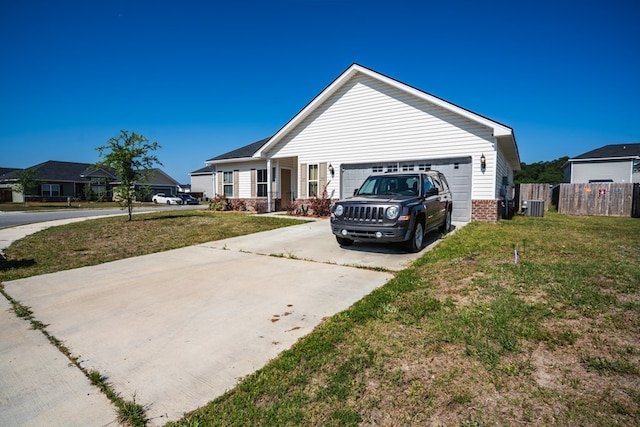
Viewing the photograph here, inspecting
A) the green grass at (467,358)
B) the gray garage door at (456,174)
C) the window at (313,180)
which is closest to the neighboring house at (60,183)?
the window at (313,180)

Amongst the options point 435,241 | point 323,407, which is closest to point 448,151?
point 435,241

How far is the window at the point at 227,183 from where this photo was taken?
791 inches

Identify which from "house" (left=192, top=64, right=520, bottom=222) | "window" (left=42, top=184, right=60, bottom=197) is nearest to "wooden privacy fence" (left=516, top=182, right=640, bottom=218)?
"house" (left=192, top=64, right=520, bottom=222)

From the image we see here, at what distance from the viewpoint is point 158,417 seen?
84.4 inches

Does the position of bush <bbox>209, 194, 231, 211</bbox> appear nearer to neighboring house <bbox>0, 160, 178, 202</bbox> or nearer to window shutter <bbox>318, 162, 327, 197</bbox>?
window shutter <bbox>318, 162, 327, 197</bbox>

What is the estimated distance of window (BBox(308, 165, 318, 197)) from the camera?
15953mm

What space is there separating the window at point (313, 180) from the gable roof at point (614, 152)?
27018mm

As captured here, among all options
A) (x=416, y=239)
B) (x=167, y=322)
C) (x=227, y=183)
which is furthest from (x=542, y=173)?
(x=167, y=322)

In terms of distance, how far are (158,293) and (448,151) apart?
11636mm

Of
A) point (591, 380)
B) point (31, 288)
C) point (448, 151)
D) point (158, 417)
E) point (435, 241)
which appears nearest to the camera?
point (158, 417)

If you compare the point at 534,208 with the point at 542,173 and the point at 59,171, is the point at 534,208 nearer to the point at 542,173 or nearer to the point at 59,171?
the point at 542,173

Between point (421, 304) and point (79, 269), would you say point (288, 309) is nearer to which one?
point (421, 304)

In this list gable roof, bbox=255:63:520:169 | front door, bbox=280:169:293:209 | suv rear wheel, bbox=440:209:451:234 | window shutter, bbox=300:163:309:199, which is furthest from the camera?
front door, bbox=280:169:293:209

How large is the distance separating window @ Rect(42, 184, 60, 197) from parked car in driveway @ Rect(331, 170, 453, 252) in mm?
47939
